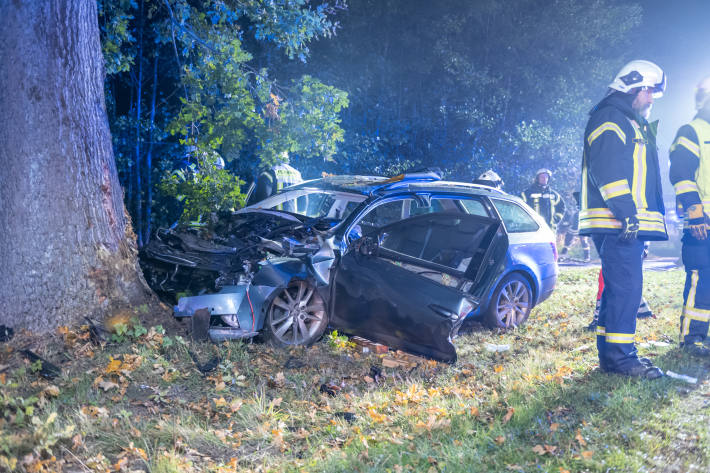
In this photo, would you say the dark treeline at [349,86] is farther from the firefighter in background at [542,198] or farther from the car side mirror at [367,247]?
the firefighter in background at [542,198]

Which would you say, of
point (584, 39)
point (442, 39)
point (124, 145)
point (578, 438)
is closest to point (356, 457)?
point (578, 438)

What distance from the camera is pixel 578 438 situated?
3.36 m

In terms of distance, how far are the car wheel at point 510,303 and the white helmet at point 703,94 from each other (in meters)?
2.57

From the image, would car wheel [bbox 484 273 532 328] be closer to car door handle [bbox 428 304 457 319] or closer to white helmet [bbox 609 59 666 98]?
car door handle [bbox 428 304 457 319]

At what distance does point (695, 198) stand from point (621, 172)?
135cm

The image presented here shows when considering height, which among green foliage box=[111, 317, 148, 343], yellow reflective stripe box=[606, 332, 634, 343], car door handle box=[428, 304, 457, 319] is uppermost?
car door handle box=[428, 304, 457, 319]

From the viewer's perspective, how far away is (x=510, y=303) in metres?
6.36

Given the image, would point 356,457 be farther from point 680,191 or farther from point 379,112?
point 379,112

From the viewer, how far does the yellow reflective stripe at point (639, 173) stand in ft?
14.9

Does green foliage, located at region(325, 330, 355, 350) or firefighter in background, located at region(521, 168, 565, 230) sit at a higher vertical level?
firefighter in background, located at region(521, 168, 565, 230)

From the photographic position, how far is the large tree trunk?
448 cm

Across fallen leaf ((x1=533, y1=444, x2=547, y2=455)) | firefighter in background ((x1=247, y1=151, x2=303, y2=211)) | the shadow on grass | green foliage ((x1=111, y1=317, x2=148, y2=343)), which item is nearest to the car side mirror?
the shadow on grass

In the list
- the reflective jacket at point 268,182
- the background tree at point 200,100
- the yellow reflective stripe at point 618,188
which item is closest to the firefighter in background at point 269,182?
the reflective jacket at point 268,182

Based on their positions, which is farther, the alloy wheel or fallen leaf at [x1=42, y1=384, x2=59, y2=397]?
the alloy wheel
